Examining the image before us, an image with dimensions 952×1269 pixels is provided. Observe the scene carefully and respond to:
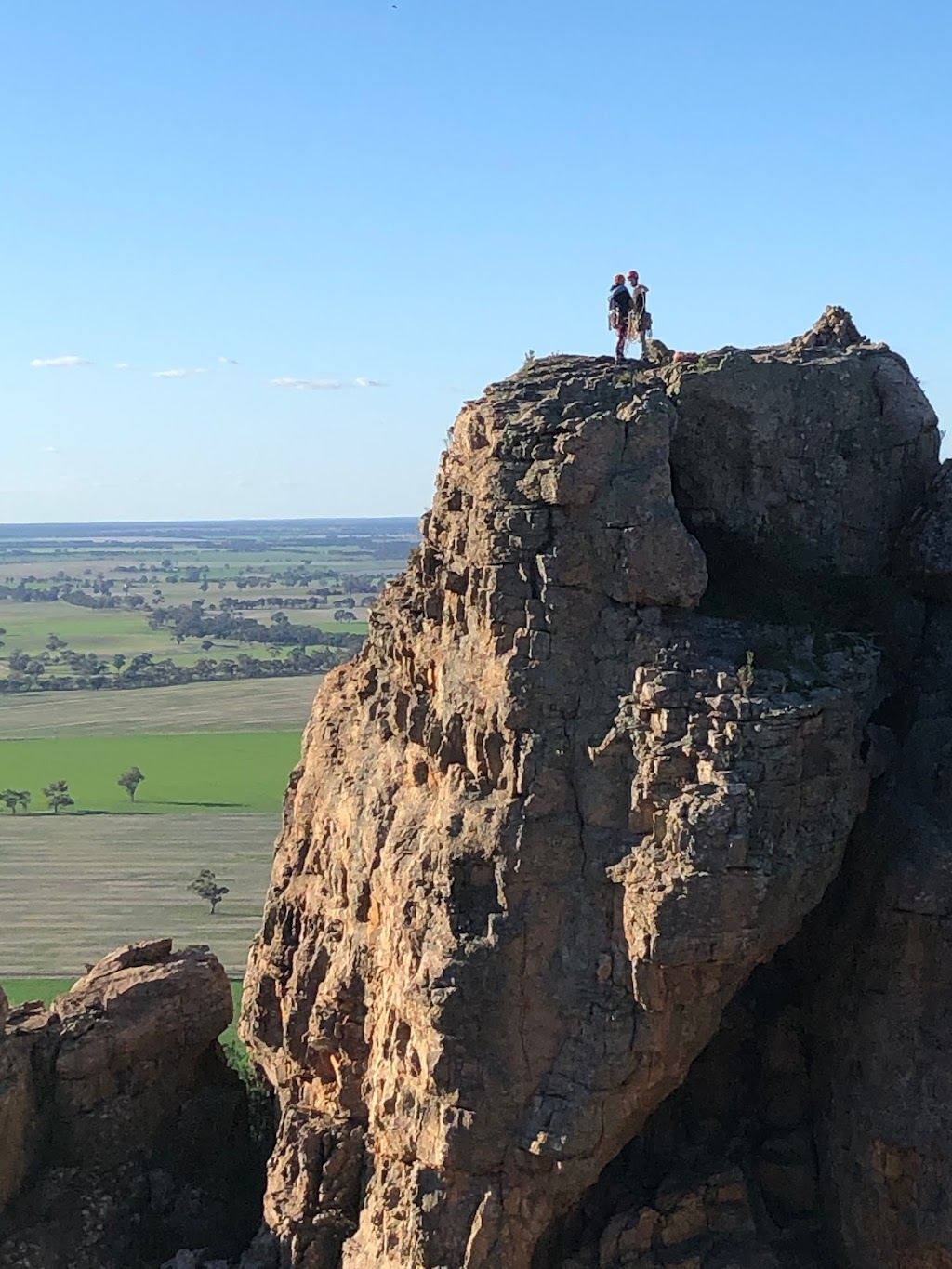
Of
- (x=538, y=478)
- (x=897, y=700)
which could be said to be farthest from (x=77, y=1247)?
(x=897, y=700)

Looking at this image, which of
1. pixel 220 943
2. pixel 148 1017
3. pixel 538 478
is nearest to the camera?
pixel 538 478

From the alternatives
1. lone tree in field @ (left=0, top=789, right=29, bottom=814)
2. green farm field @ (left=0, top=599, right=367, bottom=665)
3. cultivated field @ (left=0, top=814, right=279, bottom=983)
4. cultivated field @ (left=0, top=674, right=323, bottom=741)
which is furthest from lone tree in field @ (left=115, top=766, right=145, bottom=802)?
green farm field @ (left=0, top=599, right=367, bottom=665)

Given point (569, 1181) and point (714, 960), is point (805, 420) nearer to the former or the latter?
point (714, 960)

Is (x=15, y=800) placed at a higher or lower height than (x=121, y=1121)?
lower

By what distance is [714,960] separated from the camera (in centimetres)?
1550

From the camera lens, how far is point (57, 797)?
257 ft

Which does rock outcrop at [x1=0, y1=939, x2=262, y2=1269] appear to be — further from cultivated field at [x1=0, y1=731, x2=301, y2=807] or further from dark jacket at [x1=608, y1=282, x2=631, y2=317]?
cultivated field at [x1=0, y1=731, x2=301, y2=807]

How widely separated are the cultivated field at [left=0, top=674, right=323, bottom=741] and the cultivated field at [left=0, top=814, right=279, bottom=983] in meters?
27.7

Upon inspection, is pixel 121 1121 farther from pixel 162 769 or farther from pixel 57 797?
pixel 162 769

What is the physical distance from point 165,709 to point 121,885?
2076 inches

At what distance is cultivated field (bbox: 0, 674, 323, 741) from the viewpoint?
103 meters

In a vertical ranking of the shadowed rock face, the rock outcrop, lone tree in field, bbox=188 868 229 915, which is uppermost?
the shadowed rock face

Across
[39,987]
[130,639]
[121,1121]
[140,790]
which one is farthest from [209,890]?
[130,639]

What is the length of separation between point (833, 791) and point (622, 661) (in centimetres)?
296
